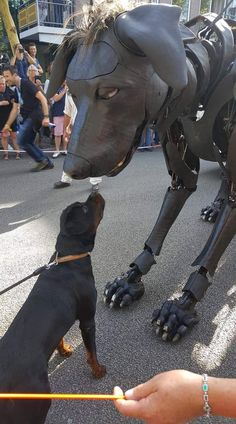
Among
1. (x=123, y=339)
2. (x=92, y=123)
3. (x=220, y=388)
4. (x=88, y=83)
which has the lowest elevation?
(x=123, y=339)

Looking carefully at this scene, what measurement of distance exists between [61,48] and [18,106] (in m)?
6.31

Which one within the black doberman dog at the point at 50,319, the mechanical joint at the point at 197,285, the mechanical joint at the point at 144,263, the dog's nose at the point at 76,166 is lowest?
the mechanical joint at the point at 144,263

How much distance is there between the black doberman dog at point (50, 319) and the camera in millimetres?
1529

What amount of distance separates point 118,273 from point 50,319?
59.6 inches

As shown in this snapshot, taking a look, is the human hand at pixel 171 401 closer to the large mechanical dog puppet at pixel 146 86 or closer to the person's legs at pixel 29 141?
the large mechanical dog puppet at pixel 146 86

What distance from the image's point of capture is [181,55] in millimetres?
1514

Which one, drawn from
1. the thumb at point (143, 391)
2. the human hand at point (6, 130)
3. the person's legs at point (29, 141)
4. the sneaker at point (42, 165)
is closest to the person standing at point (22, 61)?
the human hand at point (6, 130)

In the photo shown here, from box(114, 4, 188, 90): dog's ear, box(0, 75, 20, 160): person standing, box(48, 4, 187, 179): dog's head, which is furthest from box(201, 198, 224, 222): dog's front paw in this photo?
box(0, 75, 20, 160): person standing

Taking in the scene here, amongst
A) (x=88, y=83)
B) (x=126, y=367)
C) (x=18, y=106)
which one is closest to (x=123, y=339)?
(x=126, y=367)

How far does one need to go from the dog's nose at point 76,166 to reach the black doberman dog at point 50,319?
530 millimetres

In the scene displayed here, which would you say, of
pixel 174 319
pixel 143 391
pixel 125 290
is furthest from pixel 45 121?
pixel 143 391

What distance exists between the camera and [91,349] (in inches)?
84.0

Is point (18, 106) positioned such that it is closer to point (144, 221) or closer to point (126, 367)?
point (144, 221)

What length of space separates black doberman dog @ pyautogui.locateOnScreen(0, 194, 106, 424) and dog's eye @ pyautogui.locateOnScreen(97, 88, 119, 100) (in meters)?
0.73
